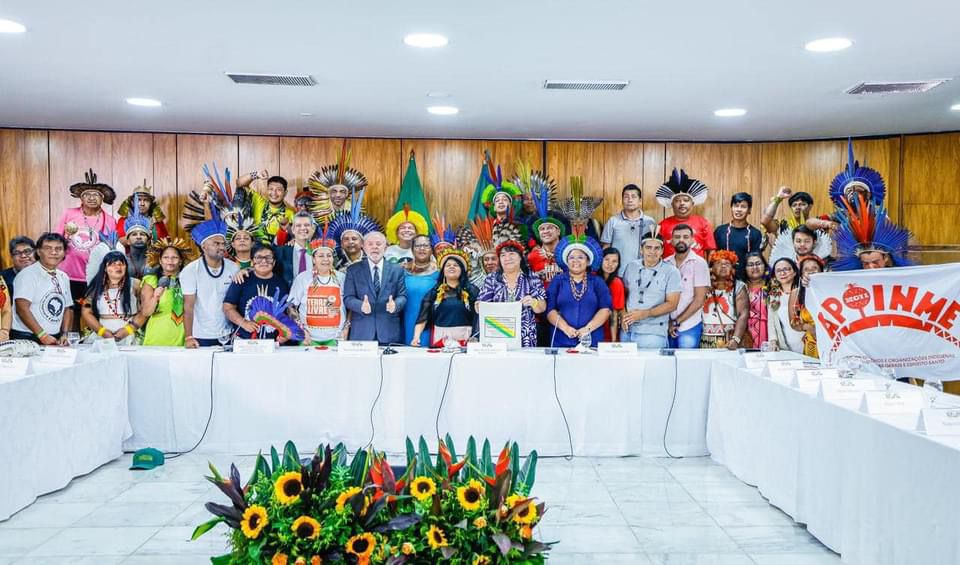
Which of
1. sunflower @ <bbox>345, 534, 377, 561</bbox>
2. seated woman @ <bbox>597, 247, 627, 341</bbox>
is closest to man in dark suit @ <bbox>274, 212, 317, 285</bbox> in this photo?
seated woman @ <bbox>597, 247, 627, 341</bbox>

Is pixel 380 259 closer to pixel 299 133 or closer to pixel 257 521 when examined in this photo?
pixel 299 133

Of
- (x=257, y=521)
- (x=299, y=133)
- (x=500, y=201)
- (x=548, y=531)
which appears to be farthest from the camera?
(x=299, y=133)

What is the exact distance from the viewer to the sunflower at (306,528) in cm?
186

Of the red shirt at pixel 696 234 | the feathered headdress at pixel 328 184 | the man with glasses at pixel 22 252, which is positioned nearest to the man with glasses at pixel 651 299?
the red shirt at pixel 696 234

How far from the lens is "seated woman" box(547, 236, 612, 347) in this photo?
5336 millimetres

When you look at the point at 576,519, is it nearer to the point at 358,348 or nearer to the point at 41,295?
the point at 358,348

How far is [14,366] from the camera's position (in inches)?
154

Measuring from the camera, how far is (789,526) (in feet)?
11.7

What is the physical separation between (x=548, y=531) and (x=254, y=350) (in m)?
2.31

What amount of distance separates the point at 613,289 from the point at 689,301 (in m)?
0.60

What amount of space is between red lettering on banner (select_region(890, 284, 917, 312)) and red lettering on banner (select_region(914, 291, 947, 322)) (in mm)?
40

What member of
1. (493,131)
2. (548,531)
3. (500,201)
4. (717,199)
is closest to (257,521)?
(548,531)

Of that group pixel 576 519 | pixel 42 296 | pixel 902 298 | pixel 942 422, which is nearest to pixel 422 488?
pixel 942 422

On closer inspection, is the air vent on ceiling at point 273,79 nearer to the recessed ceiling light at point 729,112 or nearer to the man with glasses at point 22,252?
the man with glasses at point 22,252
